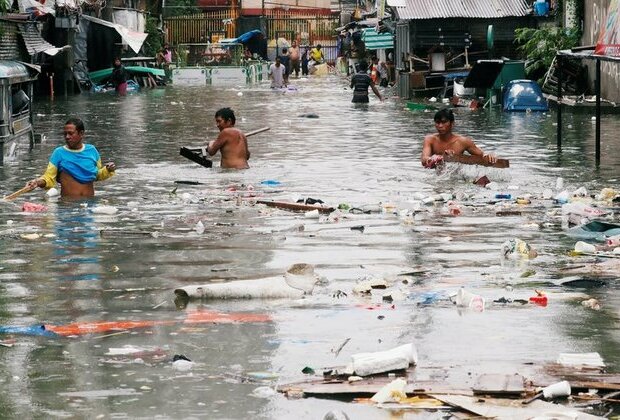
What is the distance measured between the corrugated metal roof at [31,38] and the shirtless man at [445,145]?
471 inches

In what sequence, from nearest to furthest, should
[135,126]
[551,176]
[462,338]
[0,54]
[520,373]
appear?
[520,373] < [462,338] < [551,176] < [0,54] < [135,126]

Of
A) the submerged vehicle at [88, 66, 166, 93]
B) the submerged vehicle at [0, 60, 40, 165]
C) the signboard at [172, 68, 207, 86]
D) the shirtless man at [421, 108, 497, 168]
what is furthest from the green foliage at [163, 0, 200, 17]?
the shirtless man at [421, 108, 497, 168]

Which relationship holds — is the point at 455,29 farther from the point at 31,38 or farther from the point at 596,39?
the point at 31,38

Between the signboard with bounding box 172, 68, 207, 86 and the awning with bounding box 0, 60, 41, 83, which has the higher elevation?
the awning with bounding box 0, 60, 41, 83

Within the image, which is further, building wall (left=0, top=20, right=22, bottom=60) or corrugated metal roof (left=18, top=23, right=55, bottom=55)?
corrugated metal roof (left=18, top=23, right=55, bottom=55)

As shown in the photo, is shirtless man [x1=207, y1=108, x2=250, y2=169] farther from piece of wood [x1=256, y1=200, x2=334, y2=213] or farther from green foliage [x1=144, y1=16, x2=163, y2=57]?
green foliage [x1=144, y1=16, x2=163, y2=57]

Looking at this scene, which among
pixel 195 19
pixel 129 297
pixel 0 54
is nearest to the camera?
pixel 129 297

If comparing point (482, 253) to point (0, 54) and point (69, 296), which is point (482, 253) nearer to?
point (69, 296)

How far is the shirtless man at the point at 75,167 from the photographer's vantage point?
13039mm

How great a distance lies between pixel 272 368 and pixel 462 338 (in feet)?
3.62

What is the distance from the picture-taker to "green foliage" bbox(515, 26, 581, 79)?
31.1 metres

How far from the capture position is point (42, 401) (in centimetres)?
576

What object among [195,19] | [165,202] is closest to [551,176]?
[165,202]

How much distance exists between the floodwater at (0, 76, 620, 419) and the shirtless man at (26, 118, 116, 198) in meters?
0.21
